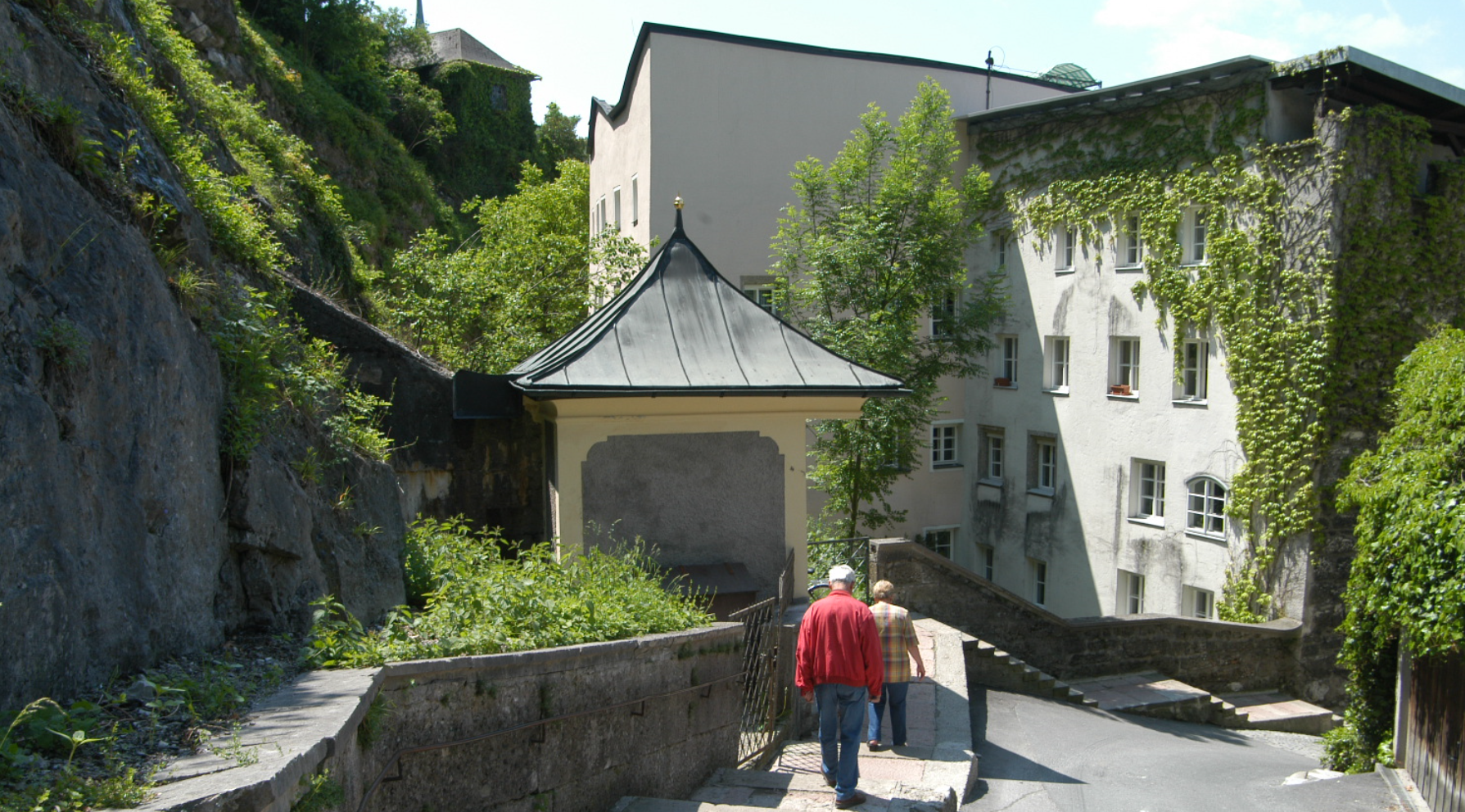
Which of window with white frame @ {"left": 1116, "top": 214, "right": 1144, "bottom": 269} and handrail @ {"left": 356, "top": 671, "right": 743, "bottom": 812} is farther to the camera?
window with white frame @ {"left": 1116, "top": 214, "right": 1144, "bottom": 269}

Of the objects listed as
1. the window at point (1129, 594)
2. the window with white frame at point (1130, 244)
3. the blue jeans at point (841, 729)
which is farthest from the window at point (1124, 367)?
the blue jeans at point (841, 729)

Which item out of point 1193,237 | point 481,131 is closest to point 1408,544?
point 1193,237

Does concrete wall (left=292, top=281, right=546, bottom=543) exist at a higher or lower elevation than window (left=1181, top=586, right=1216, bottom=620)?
higher

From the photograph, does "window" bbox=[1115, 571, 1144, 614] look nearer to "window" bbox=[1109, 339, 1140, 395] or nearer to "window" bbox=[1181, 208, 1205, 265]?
"window" bbox=[1109, 339, 1140, 395]

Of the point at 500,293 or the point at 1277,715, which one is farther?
the point at 500,293

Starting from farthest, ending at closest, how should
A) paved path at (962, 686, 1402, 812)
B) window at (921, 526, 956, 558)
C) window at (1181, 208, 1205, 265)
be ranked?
window at (921, 526, 956, 558) < window at (1181, 208, 1205, 265) < paved path at (962, 686, 1402, 812)

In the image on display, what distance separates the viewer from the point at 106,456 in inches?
161

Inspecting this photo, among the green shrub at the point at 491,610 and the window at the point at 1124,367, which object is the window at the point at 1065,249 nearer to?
the window at the point at 1124,367

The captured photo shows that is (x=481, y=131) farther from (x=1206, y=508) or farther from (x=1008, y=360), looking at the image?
(x=1206, y=508)

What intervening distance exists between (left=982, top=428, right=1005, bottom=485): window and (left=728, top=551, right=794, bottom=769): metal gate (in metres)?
15.3

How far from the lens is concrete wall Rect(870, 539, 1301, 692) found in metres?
14.0

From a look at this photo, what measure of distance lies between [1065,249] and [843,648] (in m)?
16.5

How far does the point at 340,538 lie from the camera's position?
6.23m

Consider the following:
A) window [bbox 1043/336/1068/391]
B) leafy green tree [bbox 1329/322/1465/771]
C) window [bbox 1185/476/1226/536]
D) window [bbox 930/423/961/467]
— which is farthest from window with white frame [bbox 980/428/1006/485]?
leafy green tree [bbox 1329/322/1465/771]
